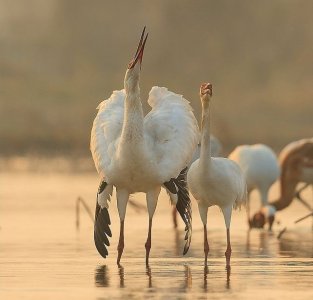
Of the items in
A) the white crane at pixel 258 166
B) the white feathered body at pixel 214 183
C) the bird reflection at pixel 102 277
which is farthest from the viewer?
the white crane at pixel 258 166

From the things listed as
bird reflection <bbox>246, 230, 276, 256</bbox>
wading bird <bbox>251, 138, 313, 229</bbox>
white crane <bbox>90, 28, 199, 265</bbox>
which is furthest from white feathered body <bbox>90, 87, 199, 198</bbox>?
wading bird <bbox>251, 138, 313, 229</bbox>

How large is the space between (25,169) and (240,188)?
93.1 feet

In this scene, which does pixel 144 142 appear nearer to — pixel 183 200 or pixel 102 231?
pixel 183 200

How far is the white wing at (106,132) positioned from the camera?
1523 centimetres

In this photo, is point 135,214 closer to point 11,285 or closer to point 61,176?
point 11,285

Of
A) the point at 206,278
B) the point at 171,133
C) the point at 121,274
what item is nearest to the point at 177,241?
the point at 171,133

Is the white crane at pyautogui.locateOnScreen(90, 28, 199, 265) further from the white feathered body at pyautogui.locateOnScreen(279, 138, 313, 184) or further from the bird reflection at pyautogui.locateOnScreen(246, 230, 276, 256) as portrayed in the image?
the white feathered body at pyautogui.locateOnScreen(279, 138, 313, 184)

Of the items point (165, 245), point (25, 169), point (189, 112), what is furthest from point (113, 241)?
point (25, 169)

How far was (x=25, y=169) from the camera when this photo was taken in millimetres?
43531

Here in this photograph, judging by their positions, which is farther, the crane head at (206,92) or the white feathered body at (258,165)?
the white feathered body at (258,165)

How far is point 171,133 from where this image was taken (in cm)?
1546

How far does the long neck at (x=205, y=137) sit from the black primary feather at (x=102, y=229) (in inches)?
48.6

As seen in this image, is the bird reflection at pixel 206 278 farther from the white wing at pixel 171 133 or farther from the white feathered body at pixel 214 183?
the white wing at pixel 171 133

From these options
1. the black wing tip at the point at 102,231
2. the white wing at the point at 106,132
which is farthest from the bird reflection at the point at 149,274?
the white wing at the point at 106,132
